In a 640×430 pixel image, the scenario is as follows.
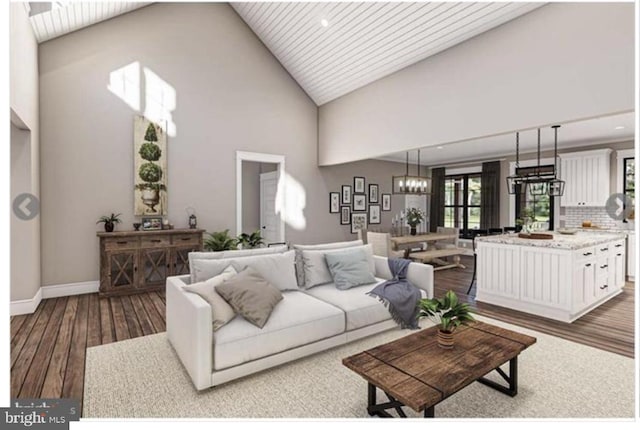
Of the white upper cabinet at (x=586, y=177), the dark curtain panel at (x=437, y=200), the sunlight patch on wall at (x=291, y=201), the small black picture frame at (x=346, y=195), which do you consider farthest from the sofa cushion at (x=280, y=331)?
the dark curtain panel at (x=437, y=200)

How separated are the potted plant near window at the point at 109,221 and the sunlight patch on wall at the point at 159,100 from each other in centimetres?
152

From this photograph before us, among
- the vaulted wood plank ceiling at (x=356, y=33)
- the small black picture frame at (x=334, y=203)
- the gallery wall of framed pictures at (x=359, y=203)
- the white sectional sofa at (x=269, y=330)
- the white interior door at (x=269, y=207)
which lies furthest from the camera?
the gallery wall of framed pictures at (x=359, y=203)

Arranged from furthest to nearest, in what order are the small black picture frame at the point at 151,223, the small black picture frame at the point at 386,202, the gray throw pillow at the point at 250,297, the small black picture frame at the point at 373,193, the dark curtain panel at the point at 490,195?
the small black picture frame at the point at 386,202 < the small black picture frame at the point at 373,193 < the dark curtain panel at the point at 490,195 < the small black picture frame at the point at 151,223 < the gray throw pillow at the point at 250,297

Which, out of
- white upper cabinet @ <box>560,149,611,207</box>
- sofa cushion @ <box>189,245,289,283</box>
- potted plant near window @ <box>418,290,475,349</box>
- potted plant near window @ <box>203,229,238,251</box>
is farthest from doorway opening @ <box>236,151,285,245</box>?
white upper cabinet @ <box>560,149,611,207</box>

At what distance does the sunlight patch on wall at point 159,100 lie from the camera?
5254 mm

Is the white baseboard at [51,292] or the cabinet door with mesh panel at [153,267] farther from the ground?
the cabinet door with mesh panel at [153,267]

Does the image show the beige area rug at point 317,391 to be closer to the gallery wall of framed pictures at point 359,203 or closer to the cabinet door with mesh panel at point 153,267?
the cabinet door with mesh panel at point 153,267

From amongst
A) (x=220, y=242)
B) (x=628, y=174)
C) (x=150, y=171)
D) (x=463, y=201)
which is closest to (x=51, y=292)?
(x=150, y=171)

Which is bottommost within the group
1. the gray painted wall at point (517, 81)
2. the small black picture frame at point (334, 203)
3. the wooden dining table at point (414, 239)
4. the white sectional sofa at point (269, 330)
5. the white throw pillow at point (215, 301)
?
the white sectional sofa at point (269, 330)

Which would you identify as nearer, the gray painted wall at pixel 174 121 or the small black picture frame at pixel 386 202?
the gray painted wall at pixel 174 121

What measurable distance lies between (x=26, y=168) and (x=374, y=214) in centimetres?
650

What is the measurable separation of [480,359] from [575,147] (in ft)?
21.9

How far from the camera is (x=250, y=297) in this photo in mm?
2646

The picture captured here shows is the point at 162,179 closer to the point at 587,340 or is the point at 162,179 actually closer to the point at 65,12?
the point at 65,12
